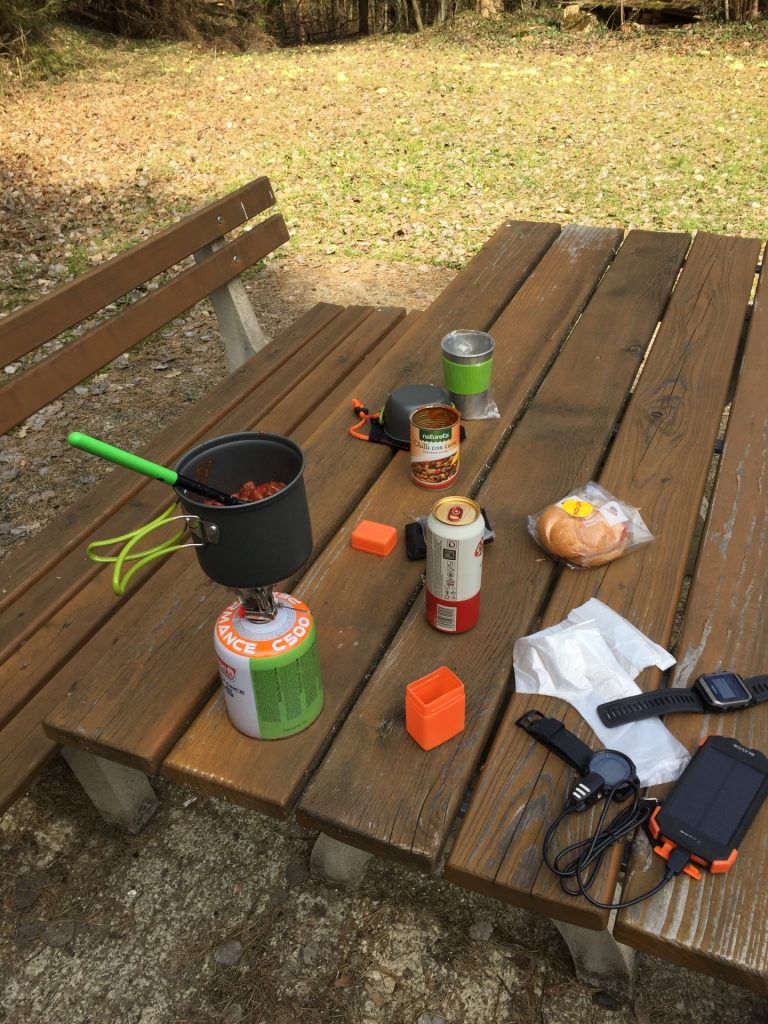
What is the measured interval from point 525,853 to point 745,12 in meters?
12.7

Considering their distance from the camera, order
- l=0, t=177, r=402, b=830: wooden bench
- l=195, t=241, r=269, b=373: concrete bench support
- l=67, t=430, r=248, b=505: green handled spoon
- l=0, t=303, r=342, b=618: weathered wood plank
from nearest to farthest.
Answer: l=67, t=430, r=248, b=505: green handled spoon, l=0, t=177, r=402, b=830: wooden bench, l=0, t=303, r=342, b=618: weathered wood plank, l=195, t=241, r=269, b=373: concrete bench support

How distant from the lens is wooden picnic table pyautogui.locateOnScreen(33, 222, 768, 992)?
3.88 ft

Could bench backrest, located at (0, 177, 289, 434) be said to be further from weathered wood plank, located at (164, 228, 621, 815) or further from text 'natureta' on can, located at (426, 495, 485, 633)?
text 'natureta' on can, located at (426, 495, 485, 633)

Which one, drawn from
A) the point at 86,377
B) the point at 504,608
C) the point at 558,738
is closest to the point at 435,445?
the point at 504,608

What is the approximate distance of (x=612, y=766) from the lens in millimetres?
1237

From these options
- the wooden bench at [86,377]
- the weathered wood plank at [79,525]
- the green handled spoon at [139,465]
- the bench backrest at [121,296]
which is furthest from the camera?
the bench backrest at [121,296]

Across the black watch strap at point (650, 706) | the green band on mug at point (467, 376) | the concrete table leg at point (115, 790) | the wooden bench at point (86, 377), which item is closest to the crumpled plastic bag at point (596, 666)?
the black watch strap at point (650, 706)

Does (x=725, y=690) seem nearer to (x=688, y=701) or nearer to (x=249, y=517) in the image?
(x=688, y=701)

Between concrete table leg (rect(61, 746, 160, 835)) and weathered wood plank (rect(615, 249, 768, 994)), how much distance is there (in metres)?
1.41

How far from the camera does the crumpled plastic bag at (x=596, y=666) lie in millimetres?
1302

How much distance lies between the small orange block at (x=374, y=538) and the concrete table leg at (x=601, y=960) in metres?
0.91

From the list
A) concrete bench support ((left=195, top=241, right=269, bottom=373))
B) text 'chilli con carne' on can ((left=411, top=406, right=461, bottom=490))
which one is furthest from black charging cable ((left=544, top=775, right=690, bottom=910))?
concrete bench support ((left=195, top=241, right=269, bottom=373))

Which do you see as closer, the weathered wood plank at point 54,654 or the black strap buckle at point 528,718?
the black strap buckle at point 528,718

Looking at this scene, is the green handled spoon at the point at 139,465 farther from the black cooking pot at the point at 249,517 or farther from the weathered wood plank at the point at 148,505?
the weathered wood plank at the point at 148,505
